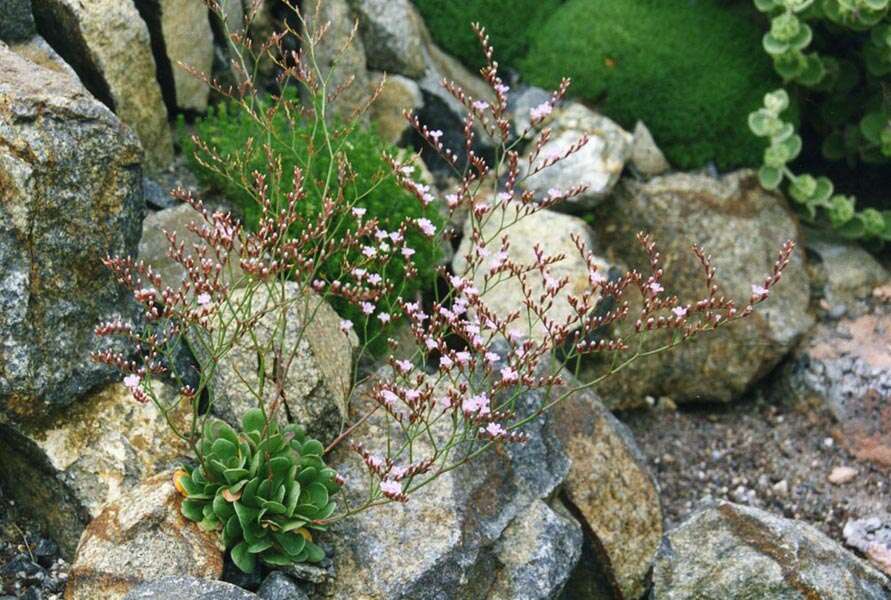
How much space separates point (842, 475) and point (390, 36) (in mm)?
4448

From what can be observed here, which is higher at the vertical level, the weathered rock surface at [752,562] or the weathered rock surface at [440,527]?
the weathered rock surface at [440,527]

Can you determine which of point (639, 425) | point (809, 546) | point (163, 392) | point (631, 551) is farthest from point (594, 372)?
point (163, 392)

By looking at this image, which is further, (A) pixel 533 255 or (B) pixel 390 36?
(B) pixel 390 36

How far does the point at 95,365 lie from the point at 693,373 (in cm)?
443

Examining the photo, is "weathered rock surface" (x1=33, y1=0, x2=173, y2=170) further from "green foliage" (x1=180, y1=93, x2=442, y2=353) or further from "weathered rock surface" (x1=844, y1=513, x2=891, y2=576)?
"weathered rock surface" (x1=844, y1=513, x2=891, y2=576)

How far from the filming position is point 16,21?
Answer: 20.1 feet

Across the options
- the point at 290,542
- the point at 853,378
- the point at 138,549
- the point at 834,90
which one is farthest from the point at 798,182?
the point at 138,549

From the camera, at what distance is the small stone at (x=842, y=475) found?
292 inches

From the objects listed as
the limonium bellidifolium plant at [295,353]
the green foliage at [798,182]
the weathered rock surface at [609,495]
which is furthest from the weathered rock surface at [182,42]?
the green foliage at [798,182]

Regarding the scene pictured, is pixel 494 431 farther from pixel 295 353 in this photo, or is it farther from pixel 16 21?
pixel 16 21

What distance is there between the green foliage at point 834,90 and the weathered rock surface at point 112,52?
14.0 ft

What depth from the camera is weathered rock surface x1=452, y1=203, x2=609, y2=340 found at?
7141 millimetres

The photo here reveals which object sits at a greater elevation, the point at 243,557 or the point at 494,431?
the point at 494,431

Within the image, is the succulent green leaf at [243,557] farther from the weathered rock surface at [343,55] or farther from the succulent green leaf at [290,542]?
the weathered rock surface at [343,55]
